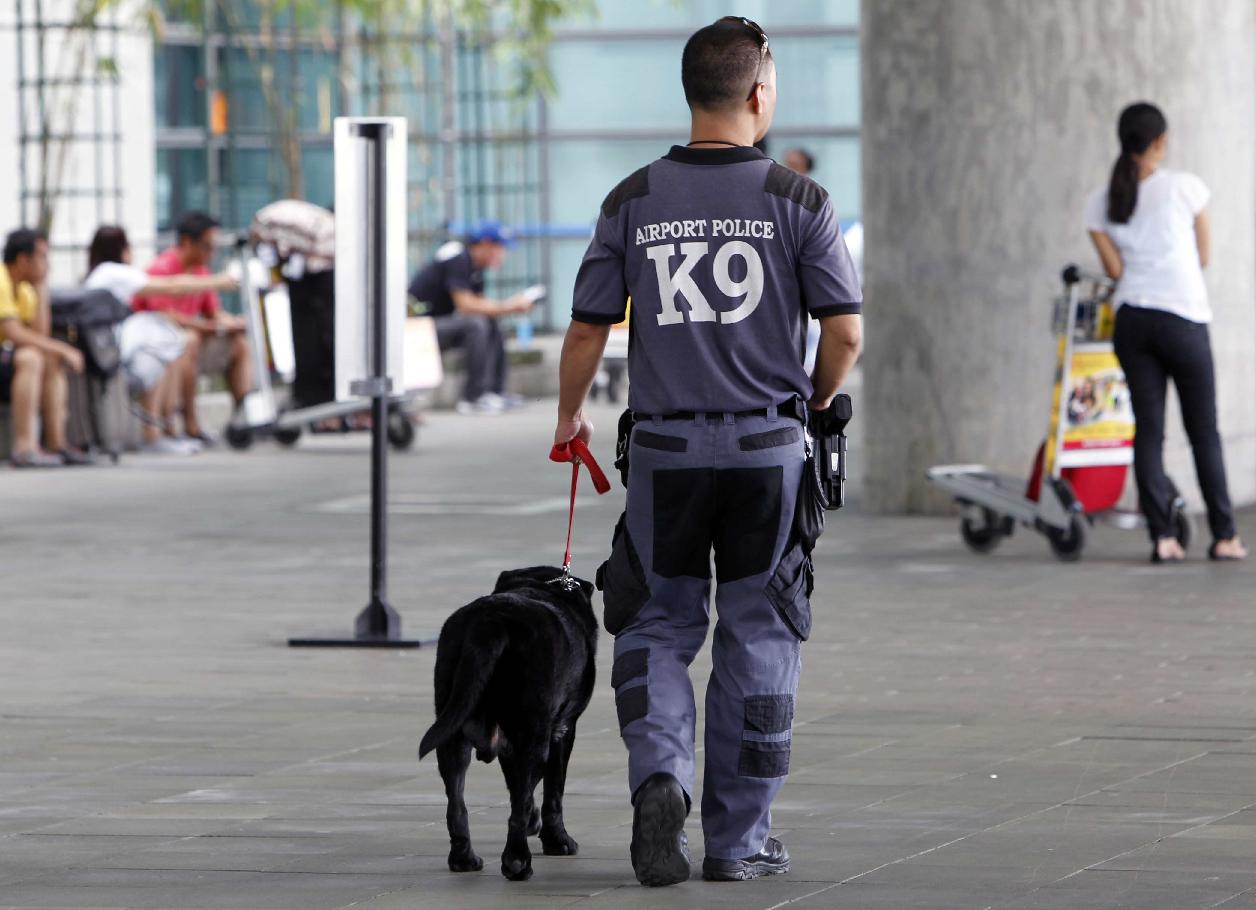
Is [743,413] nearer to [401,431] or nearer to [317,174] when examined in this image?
[401,431]

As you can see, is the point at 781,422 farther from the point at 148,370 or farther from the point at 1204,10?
the point at 148,370

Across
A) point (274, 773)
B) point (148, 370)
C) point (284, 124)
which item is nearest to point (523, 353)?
point (284, 124)

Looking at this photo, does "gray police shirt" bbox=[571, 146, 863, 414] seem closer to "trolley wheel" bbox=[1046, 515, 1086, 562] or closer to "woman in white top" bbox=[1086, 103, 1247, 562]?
"woman in white top" bbox=[1086, 103, 1247, 562]

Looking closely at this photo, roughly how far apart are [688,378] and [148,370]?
13483mm

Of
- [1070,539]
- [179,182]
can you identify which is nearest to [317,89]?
[179,182]

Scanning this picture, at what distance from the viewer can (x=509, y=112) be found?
30344mm

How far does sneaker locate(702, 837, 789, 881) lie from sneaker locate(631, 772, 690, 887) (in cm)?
11

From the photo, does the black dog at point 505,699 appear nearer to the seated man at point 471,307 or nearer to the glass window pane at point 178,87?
the seated man at point 471,307

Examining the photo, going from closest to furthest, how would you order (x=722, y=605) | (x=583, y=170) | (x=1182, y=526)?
(x=722, y=605) < (x=1182, y=526) < (x=583, y=170)

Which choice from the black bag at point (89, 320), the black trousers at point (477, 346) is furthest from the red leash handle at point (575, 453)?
the black trousers at point (477, 346)

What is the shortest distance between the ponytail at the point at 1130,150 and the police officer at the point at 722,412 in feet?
19.3

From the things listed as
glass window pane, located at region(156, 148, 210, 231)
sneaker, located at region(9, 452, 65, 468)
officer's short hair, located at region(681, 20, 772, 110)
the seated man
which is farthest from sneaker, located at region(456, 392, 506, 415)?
officer's short hair, located at region(681, 20, 772, 110)

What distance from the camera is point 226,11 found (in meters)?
25.5

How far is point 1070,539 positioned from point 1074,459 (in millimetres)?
390
